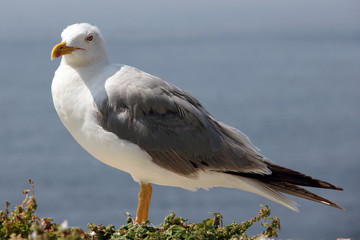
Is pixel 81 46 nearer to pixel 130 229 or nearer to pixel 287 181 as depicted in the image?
pixel 130 229

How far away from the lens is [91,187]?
129 feet

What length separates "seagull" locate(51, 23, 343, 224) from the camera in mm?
5562

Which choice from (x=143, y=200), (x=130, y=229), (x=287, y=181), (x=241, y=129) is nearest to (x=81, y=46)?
(x=143, y=200)

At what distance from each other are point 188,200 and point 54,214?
24.4 ft

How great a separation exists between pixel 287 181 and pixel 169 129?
3.71 feet

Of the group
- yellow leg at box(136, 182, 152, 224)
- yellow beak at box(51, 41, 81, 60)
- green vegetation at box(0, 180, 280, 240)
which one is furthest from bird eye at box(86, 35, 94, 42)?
green vegetation at box(0, 180, 280, 240)

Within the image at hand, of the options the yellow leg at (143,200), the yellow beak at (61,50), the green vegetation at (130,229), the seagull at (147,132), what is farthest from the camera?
the yellow leg at (143,200)

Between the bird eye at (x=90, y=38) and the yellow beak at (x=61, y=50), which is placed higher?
the bird eye at (x=90, y=38)

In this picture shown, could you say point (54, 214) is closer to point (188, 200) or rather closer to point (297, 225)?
point (188, 200)

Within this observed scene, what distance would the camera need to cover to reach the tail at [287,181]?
18.4ft

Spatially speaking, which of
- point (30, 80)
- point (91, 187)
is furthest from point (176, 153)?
point (30, 80)

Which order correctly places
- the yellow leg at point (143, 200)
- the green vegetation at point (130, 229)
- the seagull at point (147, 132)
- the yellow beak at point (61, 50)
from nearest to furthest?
the green vegetation at point (130, 229), the seagull at point (147, 132), the yellow beak at point (61, 50), the yellow leg at point (143, 200)

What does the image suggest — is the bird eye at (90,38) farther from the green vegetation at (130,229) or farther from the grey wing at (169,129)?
the green vegetation at (130,229)

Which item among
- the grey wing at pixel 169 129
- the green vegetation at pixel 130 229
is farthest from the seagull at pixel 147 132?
the green vegetation at pixel 130 229
